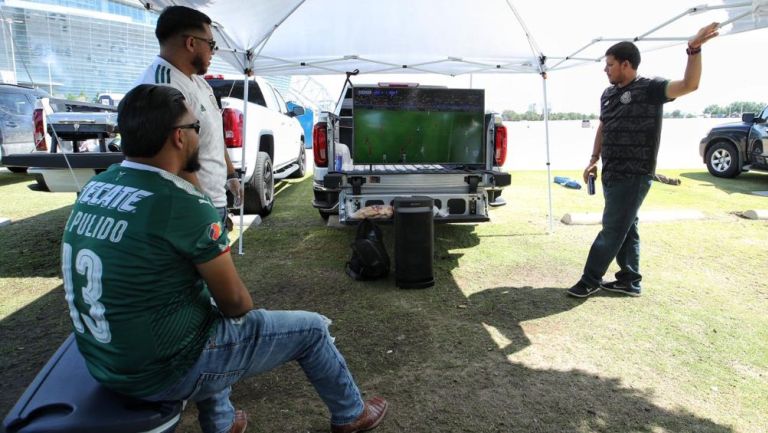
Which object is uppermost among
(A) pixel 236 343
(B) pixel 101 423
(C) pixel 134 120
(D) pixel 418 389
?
(C) pixel 134 120

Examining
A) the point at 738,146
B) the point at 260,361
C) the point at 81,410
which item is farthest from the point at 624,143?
the point at 738,146

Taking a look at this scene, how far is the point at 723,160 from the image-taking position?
10961mm

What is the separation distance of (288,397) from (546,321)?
2.04m

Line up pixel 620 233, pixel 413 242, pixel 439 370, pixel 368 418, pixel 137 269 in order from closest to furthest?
pixel 137 269 < pixel 368 418 < pixel 439 370 < pixel 620 233 < pixel 413 242

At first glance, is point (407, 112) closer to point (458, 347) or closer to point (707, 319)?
point (458, 347)

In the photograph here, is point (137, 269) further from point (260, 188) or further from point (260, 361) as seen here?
point (260, 188)

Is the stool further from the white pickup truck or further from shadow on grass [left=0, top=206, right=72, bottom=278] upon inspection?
shadow on grass [left=0, top=206, right=72, bottom=278]

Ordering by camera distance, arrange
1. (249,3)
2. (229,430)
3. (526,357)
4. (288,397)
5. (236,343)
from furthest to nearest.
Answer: (249,3)
(526,357)
(288,397)
(229,430)
(236,343)

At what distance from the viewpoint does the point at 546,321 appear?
3645 millimetres

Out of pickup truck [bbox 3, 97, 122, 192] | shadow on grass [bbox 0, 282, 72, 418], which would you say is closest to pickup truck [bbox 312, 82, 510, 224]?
pickup truck [bbox 3, 97, 122, 192]

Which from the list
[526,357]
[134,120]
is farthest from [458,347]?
[134,120]

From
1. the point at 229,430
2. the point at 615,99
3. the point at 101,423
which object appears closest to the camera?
the point at 101,423

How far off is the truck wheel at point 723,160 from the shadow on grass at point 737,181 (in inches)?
5.8

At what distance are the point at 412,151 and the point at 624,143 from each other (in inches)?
92.6
